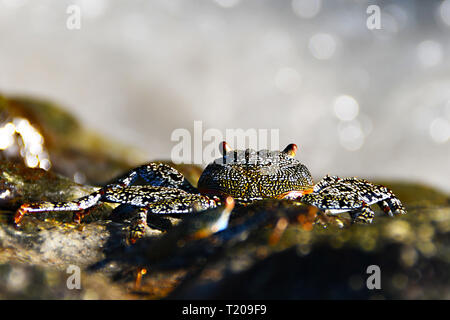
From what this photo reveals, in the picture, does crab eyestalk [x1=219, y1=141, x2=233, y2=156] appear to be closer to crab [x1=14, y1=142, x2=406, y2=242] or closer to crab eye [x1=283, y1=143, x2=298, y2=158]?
crab [x1=14, y1=142, x2=406, y2=242]

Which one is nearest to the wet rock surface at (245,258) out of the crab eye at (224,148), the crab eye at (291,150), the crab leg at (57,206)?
the crab leg at (57,206)

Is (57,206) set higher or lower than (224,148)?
lower

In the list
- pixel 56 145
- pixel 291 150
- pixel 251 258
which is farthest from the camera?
pixel 56 145

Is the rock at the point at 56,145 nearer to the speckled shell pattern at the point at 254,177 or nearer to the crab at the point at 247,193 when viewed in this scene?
the crab at the point at 247,193

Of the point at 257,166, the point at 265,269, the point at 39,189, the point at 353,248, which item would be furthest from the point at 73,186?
the point at 353,248

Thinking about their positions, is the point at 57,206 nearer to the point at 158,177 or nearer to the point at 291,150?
the point at 158,177

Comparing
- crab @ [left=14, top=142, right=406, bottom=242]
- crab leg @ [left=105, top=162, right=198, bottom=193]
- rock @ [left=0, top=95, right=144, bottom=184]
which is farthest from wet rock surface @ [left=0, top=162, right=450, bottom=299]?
rock @ [left=0, top=95, right=144, bottom=184]

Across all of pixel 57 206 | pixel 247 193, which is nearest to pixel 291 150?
pixel 247 193

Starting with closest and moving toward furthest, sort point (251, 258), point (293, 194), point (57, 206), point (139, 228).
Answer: point (251, 258) → point (139, 228) → point (57, 206) → point (293, 194)
